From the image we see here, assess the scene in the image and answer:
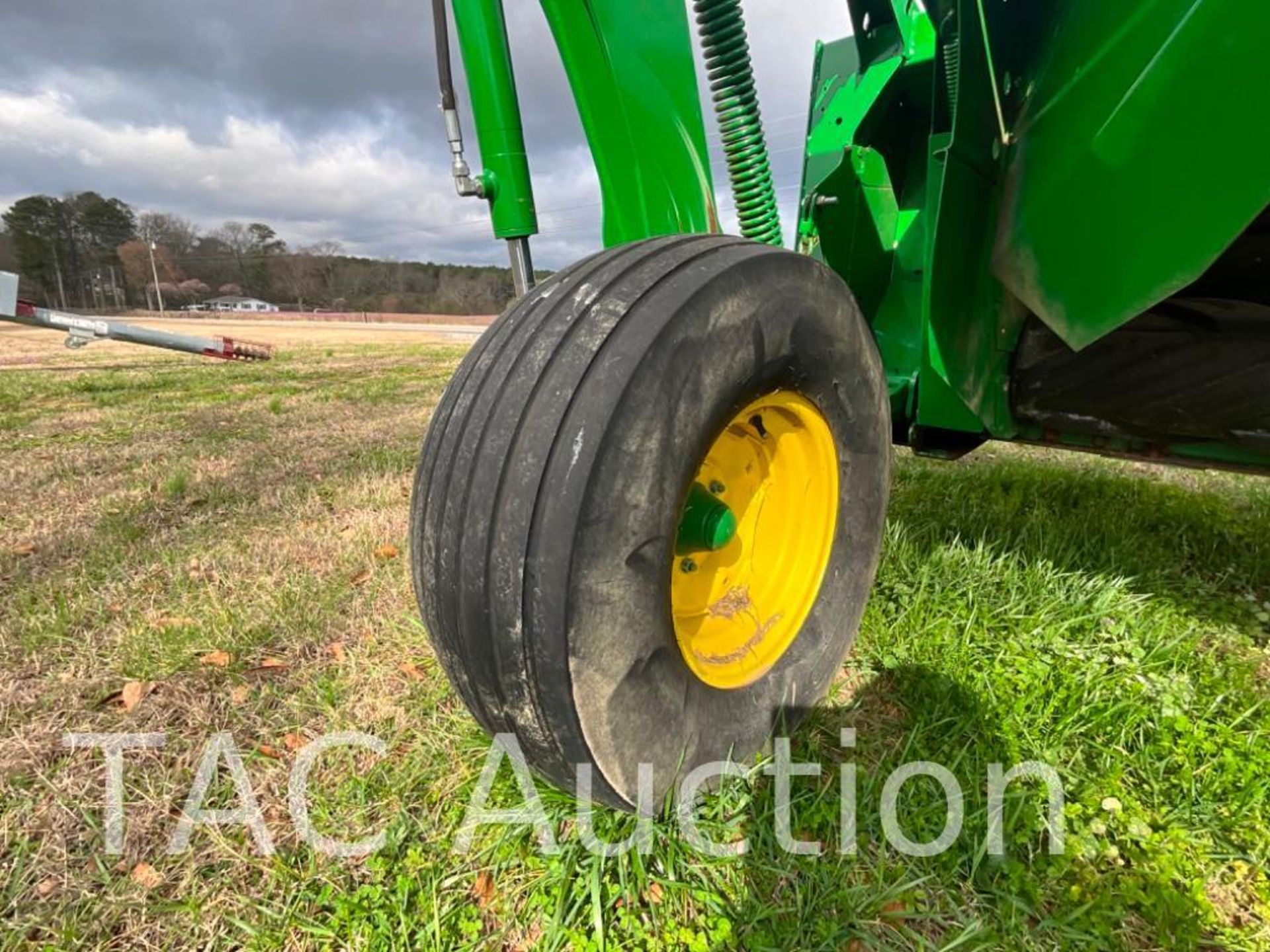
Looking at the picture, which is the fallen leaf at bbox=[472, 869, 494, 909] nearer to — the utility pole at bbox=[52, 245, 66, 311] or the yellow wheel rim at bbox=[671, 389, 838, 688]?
the yellow wheel rim at bbox=[671, 389, 838, 688]

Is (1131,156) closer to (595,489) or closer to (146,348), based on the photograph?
(595,489)

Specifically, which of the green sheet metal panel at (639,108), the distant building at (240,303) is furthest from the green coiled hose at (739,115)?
the distant building at (240,303)

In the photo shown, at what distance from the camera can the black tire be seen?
1.05 meters

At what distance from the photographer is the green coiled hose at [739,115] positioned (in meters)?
1.80

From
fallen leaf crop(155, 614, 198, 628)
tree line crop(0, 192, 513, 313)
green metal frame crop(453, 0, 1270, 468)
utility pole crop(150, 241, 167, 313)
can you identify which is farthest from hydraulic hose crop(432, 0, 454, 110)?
utility pole crop(150, 241, 167, 313)

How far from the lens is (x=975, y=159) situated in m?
1.43

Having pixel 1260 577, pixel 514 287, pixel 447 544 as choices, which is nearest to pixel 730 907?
pixel 447 544

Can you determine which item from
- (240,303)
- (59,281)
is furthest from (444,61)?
(240,303)

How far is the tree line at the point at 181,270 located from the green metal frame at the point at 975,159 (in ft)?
162

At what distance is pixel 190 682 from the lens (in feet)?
5.99

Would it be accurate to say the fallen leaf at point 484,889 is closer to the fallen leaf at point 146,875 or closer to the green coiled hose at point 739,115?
the fallen leaf at point 146,875

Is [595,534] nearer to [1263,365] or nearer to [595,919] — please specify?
[595,919]

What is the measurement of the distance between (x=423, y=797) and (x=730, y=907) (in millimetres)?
653

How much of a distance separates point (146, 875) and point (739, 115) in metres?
2.20
